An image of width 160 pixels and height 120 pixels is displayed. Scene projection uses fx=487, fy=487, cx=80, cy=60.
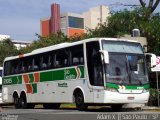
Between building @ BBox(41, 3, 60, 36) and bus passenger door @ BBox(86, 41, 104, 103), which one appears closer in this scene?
→ bus passenger door @ BBox(86, 41, 104, 103)

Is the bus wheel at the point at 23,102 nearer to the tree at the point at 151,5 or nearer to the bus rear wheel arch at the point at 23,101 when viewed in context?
the bus rear wheel arch at the point at 23,101

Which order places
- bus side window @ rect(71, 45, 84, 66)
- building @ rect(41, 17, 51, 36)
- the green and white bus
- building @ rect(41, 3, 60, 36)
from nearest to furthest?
the green and white bus, bus side window @ rect(71, 45, 84, 66), building @ rect(41, 3, 60, 36), building @ rect(41, 17, 51, 36)

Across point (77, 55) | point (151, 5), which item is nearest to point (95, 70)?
point (77, 55)

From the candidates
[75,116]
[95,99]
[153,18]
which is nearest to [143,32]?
[153,18]

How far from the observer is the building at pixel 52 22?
110m

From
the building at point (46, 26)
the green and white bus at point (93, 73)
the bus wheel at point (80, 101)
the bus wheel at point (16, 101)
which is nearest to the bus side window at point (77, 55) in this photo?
the green and white bus at point (93, 73)

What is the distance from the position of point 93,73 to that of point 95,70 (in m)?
0.19

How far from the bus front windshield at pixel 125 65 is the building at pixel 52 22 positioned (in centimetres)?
8579

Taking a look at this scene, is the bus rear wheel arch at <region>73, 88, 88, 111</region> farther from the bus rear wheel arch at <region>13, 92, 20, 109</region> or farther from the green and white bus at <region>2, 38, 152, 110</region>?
the bus rear wheel arch at <region>13, 92, 20, 109</region>

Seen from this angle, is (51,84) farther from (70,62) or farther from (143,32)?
(143,32)

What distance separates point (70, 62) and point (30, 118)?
6565 millimetres

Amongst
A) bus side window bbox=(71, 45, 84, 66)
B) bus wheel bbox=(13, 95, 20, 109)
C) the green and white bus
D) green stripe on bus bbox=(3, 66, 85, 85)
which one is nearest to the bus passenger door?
the green and white bus

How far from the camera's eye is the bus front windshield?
21.8 metres

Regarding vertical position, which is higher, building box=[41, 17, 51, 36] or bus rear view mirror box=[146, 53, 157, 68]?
building box=[41, 17, 51, 36]
